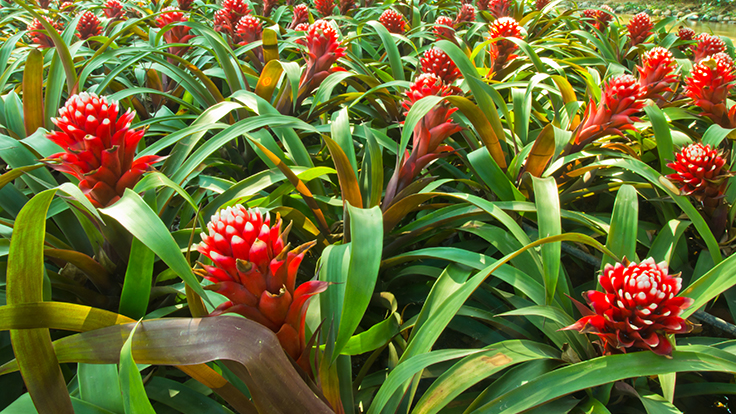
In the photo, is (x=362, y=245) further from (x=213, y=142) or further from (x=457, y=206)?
(x=213, y=142)

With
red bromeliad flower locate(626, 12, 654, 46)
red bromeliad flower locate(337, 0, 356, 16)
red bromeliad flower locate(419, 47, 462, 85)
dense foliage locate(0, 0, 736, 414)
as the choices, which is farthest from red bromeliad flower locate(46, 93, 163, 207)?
red bromeliad flower locate(626, 12, 654, 46)

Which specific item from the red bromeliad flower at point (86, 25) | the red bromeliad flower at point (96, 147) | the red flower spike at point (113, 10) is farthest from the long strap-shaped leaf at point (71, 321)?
the red flower spike at point (113, 10)

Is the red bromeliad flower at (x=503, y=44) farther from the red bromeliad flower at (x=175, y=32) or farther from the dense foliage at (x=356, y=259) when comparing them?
the red bromeliad flower at (x=175, y=32)

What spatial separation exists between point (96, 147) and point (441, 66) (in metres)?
1.16

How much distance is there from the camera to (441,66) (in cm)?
149

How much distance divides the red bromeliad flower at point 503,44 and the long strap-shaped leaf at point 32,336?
73.5 inches

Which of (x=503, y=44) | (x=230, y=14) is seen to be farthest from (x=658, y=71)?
(x=230, y=14)

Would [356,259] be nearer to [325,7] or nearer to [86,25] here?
[86,25]

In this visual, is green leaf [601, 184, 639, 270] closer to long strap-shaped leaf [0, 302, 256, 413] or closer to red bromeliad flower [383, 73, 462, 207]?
red bromeliad flower [383, 73, 462, 207]

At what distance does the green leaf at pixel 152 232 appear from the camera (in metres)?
0.57

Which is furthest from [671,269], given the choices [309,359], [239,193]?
[239,193]

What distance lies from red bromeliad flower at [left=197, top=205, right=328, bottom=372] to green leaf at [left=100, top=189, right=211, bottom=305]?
2 cm

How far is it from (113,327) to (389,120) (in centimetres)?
129

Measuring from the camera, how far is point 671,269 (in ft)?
3.62
